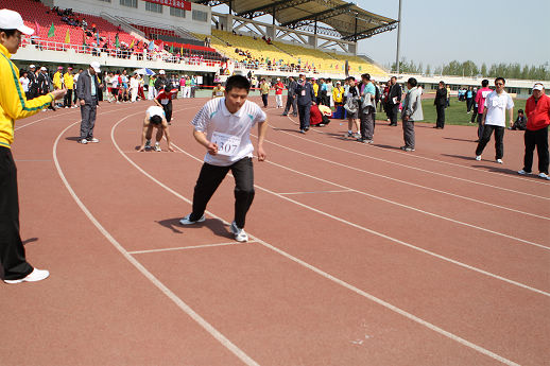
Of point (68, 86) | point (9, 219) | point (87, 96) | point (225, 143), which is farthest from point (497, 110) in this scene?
point (68, 86)

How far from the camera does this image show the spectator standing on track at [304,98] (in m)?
17.2

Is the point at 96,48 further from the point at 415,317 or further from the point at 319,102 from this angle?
the point at 415,317

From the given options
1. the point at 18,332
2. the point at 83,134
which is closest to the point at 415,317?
the point at 18,332

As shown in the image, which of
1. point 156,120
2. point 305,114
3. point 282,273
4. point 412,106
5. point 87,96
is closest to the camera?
point 282,273

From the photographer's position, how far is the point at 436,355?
3443 mm

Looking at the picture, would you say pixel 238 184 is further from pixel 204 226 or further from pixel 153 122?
pixel 153 122

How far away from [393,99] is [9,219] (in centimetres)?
1814

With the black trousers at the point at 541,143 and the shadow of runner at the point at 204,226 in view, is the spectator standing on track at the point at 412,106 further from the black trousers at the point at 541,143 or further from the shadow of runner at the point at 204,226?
the shadow of runner at the point at 204,226

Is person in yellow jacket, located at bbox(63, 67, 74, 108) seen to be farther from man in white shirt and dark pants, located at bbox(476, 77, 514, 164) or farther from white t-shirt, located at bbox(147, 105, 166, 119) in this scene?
man in white shirt and dark pants, located at bbox(476, 77, 514, 164)

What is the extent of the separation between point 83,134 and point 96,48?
25.8 meters

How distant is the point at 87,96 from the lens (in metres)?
12.5

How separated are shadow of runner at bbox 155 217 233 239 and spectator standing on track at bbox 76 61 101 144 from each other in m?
7.16

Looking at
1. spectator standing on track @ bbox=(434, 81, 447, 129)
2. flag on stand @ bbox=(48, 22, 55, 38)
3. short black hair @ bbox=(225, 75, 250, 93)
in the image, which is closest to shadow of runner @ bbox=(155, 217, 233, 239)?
short black hair @ bbox=(225, 75, 250, 93)

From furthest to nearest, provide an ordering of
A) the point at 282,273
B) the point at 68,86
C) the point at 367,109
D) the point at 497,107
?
the point at 68,86 < the point at 367,109 < the point at 497,107 < the point at 282,273
